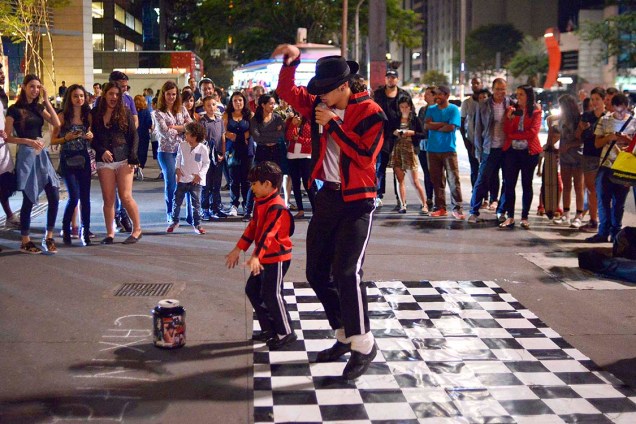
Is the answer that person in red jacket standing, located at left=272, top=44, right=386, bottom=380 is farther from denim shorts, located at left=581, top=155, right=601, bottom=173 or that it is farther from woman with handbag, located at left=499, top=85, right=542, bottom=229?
denim shorts, located at left=581, top=155, right=601, bottom=173

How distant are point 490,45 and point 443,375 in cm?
11973

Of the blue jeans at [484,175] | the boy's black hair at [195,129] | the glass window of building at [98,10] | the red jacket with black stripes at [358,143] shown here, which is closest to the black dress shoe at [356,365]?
the red jacket with black stripes at [358,143]

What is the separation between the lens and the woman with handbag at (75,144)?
9.31 m

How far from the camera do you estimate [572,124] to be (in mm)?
10891

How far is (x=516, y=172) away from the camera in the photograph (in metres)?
11.0

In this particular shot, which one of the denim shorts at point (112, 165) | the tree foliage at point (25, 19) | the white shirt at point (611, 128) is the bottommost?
the denim shorts at point (112, 165)

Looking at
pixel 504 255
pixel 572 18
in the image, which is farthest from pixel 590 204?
pixel 572 18

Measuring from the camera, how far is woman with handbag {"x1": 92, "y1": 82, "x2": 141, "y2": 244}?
9.31 m

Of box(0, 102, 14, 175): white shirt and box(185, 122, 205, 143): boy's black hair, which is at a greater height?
box(185, 122, 205, 143): boy's black hair

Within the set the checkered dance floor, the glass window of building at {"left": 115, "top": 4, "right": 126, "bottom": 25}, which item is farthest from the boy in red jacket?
the glass window of building at {"left": 115, "top": 4, "right": 126, "bottom": 25}

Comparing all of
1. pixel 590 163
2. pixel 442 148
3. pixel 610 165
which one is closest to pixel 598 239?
pixel 610 165

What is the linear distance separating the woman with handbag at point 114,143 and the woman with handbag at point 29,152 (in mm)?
568

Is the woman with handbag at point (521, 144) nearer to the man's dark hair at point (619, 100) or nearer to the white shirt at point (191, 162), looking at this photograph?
the man's dark hair at point (619, 100)

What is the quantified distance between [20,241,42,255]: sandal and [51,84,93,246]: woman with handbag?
0.59 meters
